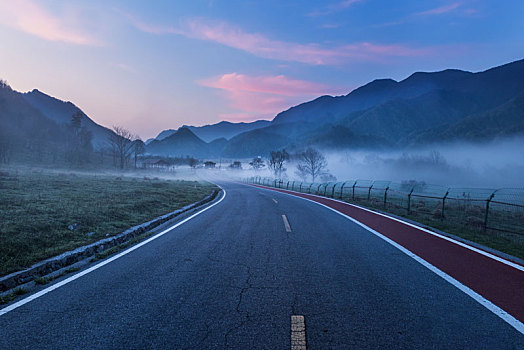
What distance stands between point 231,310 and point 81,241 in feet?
17.3

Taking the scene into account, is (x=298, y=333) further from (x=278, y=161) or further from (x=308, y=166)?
(x=278, y=161)

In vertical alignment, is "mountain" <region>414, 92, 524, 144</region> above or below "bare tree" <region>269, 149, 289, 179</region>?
above

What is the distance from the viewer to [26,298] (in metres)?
3.88

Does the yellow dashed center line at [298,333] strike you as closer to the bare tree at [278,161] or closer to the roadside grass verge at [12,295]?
the roadside grass verge at [12,295]

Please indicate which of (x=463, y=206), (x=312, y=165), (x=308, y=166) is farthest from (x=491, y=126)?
(x=463, y=206)

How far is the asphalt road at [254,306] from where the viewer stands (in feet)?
9.33

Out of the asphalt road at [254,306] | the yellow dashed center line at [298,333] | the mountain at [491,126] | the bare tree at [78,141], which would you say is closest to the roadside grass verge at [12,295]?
the asphalt road at [254,306]

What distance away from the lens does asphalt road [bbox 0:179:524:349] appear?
9.33 ft

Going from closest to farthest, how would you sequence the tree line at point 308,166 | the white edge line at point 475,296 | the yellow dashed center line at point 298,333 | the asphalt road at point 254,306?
the yellow dashed center line at point 298,333 < the asphalt road at point 254,306 < the white edge line at point 475,296 < the tree line at point 308,166

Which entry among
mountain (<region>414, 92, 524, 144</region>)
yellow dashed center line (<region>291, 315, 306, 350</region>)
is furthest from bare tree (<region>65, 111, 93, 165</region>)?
mountain (<region>414, 92, 524, 144</region>)

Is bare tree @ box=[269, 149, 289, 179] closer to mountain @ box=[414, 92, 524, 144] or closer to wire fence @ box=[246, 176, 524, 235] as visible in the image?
wire fence @ box=[246, 176, 524, 235]

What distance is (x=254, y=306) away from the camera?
356 cm

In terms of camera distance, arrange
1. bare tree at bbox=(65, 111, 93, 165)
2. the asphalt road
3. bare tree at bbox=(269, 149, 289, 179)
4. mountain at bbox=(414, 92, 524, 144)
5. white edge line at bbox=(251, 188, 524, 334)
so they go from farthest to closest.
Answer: mountain at bbox=(414, 92, 524, 144)
bare tree at bbox=(269, 149, 289, 179)
bare tree at bbox=(65, 111, 93, 165)
white edge line at bbox=(251, 188, 524, 334)
the asphalt road

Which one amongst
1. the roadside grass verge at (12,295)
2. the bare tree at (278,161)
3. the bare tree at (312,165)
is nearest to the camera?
the roadside grass verge at (12,295)
